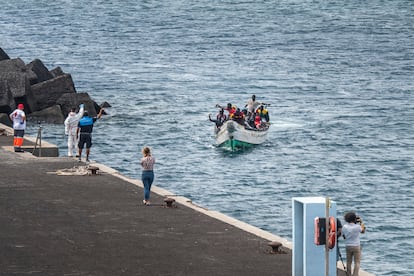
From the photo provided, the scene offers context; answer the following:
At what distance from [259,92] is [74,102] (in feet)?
91.8

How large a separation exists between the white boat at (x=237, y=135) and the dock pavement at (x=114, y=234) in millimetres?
32944

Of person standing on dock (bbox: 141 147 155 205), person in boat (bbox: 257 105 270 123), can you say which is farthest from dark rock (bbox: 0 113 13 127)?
person standing on dock (bbox: 141 147 155 205)

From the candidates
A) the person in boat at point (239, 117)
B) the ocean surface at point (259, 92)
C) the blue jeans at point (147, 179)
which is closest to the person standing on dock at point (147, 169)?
the blue jeans at point (147, 179)

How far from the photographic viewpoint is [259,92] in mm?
102375

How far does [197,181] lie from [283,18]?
113108 millimetres

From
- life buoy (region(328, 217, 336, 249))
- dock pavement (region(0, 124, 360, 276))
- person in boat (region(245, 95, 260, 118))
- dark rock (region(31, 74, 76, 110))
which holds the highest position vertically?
dark rock (region(31, 74, 76, 110))

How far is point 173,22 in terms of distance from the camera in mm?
170625

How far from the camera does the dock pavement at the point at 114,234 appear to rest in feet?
89.9

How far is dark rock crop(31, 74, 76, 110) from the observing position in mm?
77312

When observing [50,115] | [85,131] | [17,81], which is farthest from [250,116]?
[85,131]

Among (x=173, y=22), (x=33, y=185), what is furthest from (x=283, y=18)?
(x=33, y=185)

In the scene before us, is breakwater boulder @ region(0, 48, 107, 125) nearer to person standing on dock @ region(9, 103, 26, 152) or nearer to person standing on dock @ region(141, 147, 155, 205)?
person standing on dock @ region(9, 103, 26, 152)

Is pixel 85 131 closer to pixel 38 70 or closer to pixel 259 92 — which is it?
pixel 38 70

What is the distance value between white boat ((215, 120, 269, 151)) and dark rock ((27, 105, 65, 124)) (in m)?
9.76
